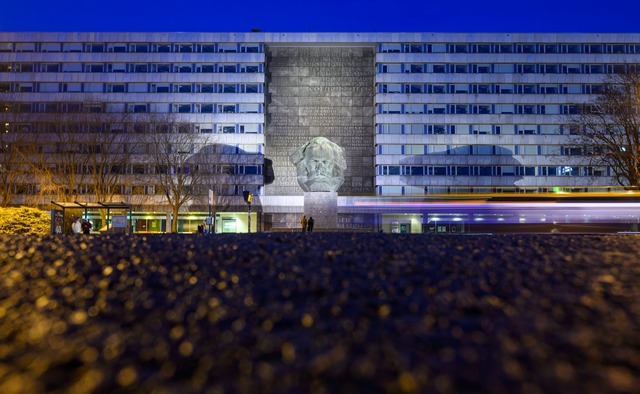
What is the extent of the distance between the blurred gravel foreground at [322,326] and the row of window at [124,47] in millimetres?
93814

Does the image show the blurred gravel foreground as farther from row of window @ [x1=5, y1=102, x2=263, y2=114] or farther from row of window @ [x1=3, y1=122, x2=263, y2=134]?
row of window @ [x1=5, y1=102, x2=263, y2=114]

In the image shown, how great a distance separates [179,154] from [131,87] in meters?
21.3

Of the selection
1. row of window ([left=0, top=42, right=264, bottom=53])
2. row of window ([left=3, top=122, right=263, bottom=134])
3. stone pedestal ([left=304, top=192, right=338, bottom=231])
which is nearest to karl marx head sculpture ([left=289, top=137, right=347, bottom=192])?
stone pedestal ([left=304, top=192, right=338, bottom=231])

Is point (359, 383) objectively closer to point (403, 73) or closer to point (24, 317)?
point (24, 317)

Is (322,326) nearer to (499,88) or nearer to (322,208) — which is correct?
(322,208)

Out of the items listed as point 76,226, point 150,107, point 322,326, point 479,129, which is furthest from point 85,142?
point 322,326

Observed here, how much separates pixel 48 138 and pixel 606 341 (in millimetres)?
86014

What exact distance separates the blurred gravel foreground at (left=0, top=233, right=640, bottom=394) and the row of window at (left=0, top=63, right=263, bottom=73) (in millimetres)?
92588

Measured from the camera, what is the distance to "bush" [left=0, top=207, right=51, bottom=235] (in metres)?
29.8

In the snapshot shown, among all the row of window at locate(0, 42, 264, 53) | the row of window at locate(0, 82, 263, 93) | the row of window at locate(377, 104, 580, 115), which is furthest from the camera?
the row of window at locate(0, 42, 264, 53)

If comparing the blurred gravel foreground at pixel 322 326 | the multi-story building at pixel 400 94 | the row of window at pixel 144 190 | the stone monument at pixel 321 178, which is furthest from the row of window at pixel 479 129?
the blurred gravel foreground at pixel 322 326

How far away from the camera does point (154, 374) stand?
1.22 m

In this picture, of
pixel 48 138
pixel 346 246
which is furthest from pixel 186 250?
pixel 48 138

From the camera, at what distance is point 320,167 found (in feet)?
132
